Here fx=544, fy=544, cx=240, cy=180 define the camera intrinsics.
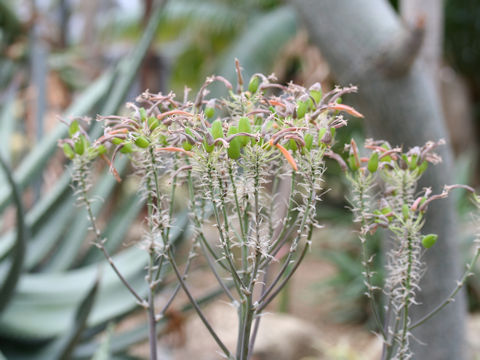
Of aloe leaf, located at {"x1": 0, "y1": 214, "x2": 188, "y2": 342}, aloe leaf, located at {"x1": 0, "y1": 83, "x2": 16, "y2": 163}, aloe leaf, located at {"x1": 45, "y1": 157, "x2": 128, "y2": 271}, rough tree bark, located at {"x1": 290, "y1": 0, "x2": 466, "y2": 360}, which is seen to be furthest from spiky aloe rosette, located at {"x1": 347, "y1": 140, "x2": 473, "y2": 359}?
aloe leaf, located at {"x1": 0, "y1": 83, "x2": 16, "y2": 163}

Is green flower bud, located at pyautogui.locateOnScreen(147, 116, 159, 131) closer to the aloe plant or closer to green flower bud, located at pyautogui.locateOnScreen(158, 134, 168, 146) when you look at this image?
green flower bud, located at pyautogui.locateOnScreen(158, 134, 168, 146)

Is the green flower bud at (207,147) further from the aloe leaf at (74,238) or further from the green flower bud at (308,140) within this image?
the aloe leaf at (74,238)

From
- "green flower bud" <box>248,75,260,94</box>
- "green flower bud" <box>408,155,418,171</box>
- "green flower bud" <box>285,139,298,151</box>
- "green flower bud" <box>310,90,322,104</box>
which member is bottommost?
"green flower bud" <box>285,139,298,151</box>

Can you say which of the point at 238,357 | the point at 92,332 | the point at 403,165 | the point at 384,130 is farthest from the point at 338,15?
the point at 92,332

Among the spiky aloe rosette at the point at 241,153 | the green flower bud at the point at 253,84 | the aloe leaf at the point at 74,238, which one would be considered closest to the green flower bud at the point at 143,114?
the spiky aloe rosette at the point at 241,153

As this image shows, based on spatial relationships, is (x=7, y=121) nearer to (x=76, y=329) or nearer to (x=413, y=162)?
(x=76, y=329)

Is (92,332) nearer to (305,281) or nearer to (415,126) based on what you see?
(415,126)

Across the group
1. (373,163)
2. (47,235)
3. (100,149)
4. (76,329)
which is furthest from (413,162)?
(47,235)
